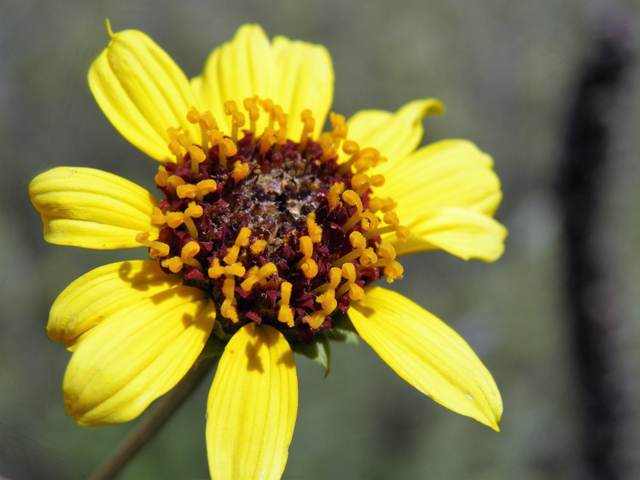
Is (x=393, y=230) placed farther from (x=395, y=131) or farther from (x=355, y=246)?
(x=395, y=131)

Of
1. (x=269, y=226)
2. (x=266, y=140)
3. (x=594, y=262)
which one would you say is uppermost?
(x=266, y=140)

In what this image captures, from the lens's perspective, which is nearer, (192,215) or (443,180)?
(192,215)

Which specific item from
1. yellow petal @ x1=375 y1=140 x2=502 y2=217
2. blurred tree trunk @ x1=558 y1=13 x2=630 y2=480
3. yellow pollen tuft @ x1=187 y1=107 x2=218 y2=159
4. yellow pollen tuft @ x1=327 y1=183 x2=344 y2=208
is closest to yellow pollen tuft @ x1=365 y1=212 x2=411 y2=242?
yellow pollen tuft @ x1=327 y1=183 x2=344 y2=208

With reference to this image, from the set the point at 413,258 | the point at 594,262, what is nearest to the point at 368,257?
the point at 413,258

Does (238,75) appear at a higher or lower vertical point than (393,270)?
higher

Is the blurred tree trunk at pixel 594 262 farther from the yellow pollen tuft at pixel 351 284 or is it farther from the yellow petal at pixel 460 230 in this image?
the yellow pollen tuft at pixel 351 284

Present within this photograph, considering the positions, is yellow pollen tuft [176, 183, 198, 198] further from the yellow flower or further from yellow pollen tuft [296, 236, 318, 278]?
yellow pollen tuft [296, 236, 318, 278]

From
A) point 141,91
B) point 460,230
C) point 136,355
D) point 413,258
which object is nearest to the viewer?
point 136,355

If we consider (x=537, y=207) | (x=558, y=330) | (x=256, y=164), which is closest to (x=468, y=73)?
(x=537, y=207)
